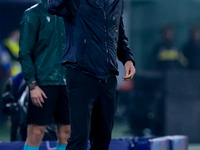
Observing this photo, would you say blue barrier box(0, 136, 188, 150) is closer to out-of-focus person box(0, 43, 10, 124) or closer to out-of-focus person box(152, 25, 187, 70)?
out-of-focus person box(152, 25, 187, 70)

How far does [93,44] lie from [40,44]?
3.80 feet

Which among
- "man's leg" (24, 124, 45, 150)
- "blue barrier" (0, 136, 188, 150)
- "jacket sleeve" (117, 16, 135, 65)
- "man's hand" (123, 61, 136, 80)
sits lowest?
"blue barrier" (0, 136, 188, 150)

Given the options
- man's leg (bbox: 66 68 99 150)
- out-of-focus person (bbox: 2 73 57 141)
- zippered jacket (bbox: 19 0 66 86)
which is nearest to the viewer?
man's leg (bbox: 66 68 99 150)

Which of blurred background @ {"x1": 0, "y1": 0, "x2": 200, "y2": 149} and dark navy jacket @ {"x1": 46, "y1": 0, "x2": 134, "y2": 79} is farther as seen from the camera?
blurred background @ {"x1": 0, "y1": 0, "x2": 200, "y2": 149}

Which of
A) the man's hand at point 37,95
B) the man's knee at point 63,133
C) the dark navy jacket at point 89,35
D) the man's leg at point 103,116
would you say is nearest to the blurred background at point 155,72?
the man's knee at point 63,133

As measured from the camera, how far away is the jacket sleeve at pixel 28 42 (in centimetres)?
540

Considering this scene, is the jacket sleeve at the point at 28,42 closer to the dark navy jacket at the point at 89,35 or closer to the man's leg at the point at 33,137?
the man's leg at the point at 33,137

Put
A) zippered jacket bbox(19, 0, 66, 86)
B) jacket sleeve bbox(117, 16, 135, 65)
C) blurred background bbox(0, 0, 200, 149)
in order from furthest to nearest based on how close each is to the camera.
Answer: blurred background bbox(0, 0, 200, 149), zippered jacket bbox(19, 0, 66, 86), jacket sleeve bbox(117, 16, 135, 65)

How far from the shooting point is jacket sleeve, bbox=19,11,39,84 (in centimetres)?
540

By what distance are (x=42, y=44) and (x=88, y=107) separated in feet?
4.20

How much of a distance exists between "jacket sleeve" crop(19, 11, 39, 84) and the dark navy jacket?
882mm

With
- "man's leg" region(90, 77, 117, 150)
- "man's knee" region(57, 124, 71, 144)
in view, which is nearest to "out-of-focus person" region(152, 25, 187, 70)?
"man's knee" region(57, 124, 71, 144)

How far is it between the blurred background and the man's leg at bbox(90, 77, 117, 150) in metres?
6.06

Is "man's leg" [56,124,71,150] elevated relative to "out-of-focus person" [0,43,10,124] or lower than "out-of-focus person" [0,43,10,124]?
lower
